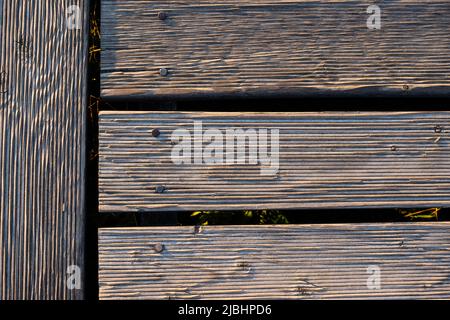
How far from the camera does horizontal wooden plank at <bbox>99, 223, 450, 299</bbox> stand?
7.72ft

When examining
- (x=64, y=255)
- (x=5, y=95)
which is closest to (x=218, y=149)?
(x=64, y=255)

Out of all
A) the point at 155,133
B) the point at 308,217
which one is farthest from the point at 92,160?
the point at 308,217

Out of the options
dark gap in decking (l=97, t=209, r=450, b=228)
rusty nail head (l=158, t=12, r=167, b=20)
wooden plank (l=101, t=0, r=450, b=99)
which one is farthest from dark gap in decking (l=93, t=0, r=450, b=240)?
rusty nail head (l=158, t=12, r=167, b=20)

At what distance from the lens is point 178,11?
239cm

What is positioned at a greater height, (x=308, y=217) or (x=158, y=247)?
(x=308, y=217)

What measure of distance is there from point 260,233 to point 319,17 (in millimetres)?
1029

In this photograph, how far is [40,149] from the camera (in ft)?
7.72

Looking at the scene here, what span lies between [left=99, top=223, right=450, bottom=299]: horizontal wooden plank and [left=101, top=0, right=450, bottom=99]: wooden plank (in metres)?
0.64

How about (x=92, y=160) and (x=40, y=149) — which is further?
(x=92, y=160)

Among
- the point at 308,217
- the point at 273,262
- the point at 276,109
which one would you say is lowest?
the point at 273,262

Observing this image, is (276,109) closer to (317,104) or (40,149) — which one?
(317,104)

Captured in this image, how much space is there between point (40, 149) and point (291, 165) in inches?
44.7

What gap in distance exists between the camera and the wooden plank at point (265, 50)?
7.79ft

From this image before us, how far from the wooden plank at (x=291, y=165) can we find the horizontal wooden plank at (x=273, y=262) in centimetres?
13
